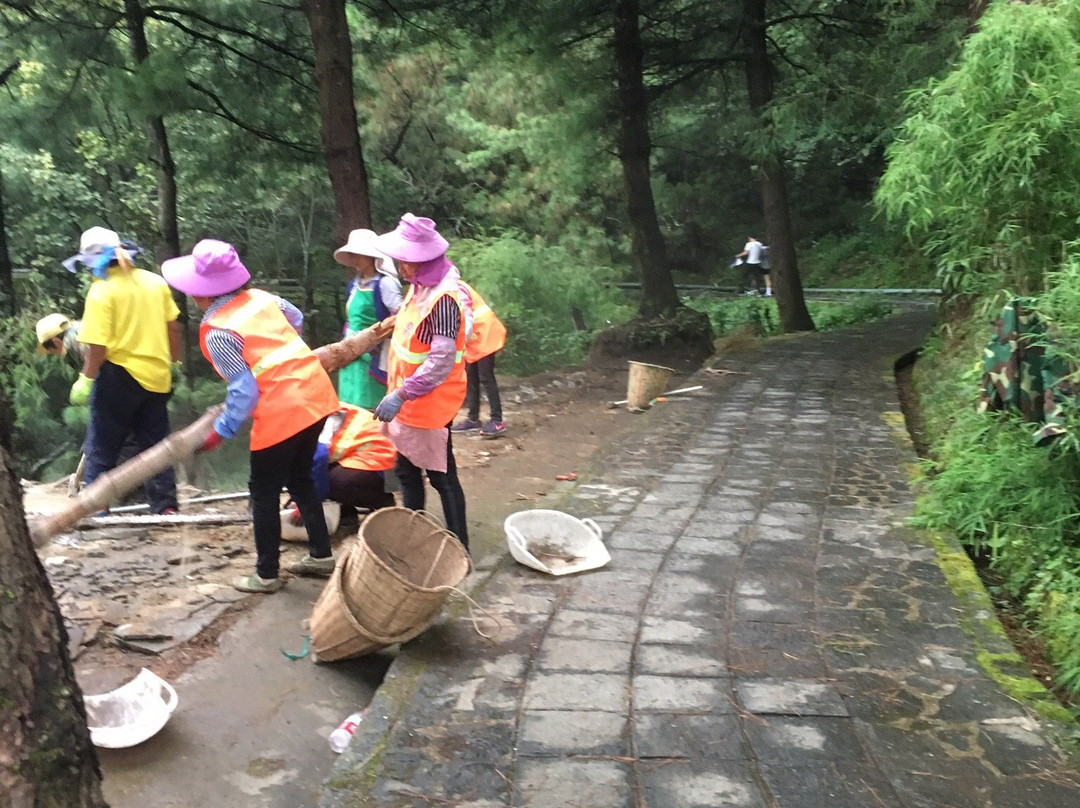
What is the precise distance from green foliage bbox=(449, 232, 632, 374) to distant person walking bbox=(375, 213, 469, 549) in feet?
43.2

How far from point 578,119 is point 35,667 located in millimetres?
12344

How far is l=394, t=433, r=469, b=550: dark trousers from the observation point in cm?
466

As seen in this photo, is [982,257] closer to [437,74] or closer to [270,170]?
[270,170]

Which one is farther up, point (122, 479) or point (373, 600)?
point (122, 479)

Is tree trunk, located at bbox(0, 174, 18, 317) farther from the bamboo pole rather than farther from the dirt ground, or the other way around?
the bamboo pole

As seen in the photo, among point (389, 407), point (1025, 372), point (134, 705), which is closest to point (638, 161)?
point (1025, 372)

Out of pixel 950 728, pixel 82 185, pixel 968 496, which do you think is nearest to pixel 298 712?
pixel 950 728

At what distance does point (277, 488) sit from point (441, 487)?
31.1 inches

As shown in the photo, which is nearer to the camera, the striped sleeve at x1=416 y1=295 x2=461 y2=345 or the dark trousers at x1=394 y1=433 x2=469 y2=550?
the striped sleeve at x1=416 y1=295 x2=461 y2=345

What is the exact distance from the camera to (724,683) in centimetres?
341

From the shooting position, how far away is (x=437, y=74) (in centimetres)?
2283

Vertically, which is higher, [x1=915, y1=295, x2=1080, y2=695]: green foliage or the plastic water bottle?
[x1=915, y1=295, x2=1080, y2=695]: green foliage

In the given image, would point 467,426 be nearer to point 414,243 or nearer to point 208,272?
point 414,243

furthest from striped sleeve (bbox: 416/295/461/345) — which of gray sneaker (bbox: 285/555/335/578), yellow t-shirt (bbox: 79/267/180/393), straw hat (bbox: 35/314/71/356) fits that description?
straw hat (bbox: 35/314/71/356)
